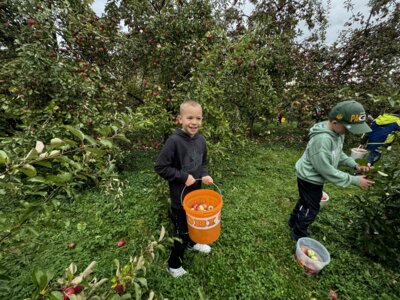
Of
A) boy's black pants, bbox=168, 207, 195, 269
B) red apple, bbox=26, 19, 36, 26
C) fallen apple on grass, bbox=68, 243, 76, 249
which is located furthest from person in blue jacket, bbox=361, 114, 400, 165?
red apple, bbox=26, 19, 36, 26

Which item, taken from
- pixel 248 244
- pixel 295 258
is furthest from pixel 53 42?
pixel 295 258

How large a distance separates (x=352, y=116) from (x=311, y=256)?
5.17 ft

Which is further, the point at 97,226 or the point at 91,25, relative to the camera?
the point at 91,25

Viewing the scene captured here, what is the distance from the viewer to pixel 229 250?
8.31 feet

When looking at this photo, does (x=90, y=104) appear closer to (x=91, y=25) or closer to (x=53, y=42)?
(x=53, y=42)

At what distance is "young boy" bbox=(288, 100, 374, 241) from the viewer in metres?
2.02

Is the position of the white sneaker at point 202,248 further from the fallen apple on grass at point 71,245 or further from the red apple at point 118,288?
the red apple at point 118,288

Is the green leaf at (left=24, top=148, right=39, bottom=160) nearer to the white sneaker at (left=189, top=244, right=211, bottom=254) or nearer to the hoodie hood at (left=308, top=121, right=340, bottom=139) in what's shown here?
the white sneaker at (left=189, top=244, right=211, bottom=254)

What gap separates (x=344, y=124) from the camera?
2.05 meters

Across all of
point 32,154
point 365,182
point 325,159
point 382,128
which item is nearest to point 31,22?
point 32,154

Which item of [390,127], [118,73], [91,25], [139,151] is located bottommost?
[139,151]

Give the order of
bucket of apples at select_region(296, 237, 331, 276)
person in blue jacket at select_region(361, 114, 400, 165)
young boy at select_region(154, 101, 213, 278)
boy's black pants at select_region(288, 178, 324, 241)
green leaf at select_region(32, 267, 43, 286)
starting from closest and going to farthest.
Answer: green leaf at select_region(32, 267, 43, 286) < young boy at select_region(154, 101, 213, 278) < bucket of apples at select_region(296, 237, 331, 276) < boy's black pants at select_region(288, 178, 324, 241) < person in blue jacket at select_region(361, 114, 400, 165)

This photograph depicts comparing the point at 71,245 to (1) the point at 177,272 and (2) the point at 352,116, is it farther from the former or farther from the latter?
(2) the point at 352,116

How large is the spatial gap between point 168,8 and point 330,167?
424 cm
